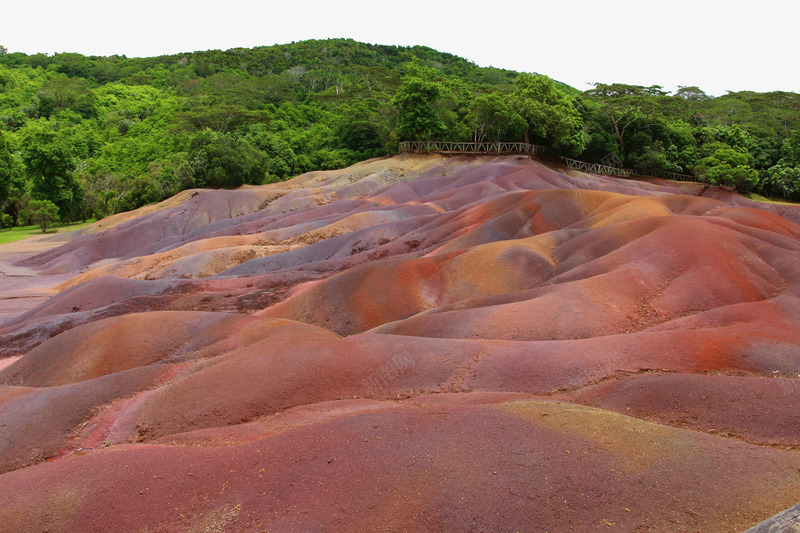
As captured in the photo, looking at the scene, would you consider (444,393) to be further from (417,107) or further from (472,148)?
(472,148)

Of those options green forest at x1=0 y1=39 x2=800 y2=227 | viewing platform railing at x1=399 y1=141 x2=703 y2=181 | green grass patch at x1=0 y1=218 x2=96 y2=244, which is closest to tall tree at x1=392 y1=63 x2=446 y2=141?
green forest at x1=0 y1=39 x2=800 y2=227

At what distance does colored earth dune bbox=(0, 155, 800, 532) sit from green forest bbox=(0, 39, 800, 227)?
36572 millimetres

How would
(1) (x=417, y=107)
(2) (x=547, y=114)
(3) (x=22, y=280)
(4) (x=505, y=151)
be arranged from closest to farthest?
(3) (x=22, y=280) → (2) (x=547, y=114) → (1) (x=417, y=107) → (4) (x=505, y=151)

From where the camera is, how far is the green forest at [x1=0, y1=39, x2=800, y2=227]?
212ft

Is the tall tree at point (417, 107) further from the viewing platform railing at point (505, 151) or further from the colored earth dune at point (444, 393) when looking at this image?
the colored earth dune at point (444, 393)

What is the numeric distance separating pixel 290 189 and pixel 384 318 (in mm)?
44750

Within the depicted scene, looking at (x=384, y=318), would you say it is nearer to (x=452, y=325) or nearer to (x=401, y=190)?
(x=452, y=325)

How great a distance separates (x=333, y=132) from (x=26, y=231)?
4236 cm

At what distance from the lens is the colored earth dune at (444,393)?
755 centimetres

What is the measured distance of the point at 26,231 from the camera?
220ft

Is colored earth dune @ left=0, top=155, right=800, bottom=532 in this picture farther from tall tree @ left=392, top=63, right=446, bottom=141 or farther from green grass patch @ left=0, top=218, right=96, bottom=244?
tall tree @ left=392, top=63, right=446, bottom=141

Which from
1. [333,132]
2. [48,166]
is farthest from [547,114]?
[48,166]

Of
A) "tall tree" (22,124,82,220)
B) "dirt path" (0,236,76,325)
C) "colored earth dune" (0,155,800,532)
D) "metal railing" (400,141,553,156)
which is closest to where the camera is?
"colored earth dune" (0,155,800,532)

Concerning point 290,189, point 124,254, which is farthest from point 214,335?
point 290,189
